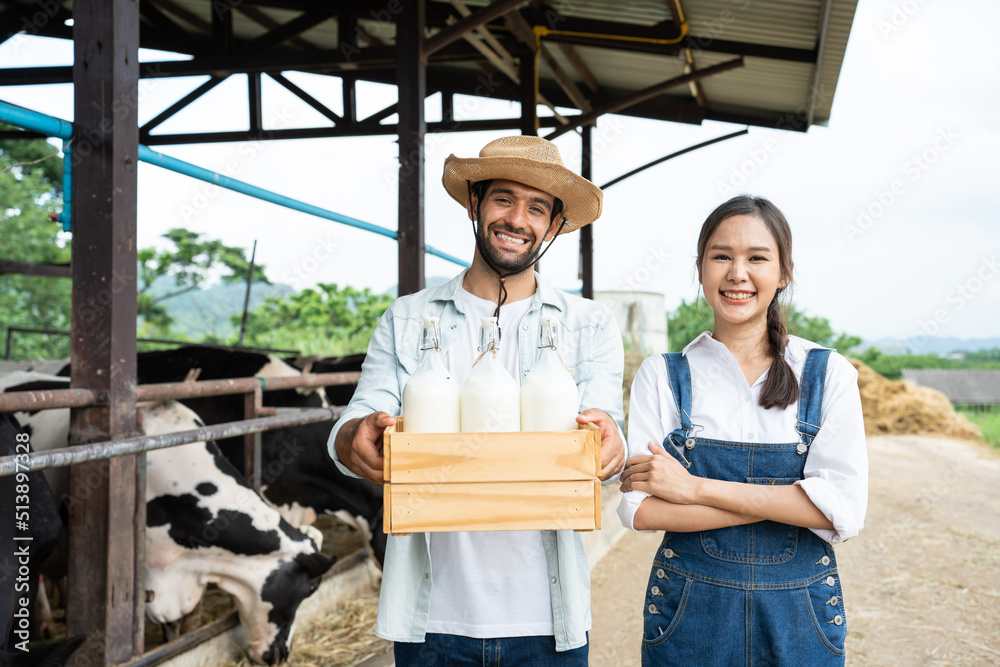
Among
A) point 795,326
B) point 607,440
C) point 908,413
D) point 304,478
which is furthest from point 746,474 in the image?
point 795,326

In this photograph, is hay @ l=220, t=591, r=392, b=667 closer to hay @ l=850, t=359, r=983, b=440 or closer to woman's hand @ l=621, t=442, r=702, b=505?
woman's hand @ l=621, t=442, r=702, b=505

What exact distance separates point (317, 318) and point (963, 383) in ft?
64.3

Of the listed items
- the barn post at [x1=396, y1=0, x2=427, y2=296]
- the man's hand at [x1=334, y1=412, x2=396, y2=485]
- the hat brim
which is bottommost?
the man's hand at [x1=334, y1=412, x2=396, y2=485]

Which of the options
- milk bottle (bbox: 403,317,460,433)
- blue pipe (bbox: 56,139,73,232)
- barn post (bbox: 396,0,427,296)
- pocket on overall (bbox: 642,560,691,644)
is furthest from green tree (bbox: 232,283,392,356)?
milk bottle (bbox: 403,317,460,433)

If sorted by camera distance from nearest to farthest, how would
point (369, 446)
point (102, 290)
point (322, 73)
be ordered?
point (369, 446)
point (102, 290)
point (322, 73)

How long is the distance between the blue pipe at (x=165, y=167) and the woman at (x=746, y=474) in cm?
169

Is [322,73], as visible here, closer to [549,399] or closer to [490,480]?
[549,399]

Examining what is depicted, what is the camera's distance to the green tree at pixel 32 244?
15781 millimetres

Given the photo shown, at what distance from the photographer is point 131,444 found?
219 centimetres

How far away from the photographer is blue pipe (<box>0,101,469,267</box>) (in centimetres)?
192

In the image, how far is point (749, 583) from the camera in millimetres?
1559

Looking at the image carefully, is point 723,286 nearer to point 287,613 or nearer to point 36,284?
point 287,613

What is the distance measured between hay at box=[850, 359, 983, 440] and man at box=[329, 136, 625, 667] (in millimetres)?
12579

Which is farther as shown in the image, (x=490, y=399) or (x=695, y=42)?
(x=695, y=42)
